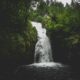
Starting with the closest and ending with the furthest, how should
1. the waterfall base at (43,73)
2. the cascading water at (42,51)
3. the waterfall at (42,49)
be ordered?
the waterfall base at (43,73)
the cascading water at (42,51)
the waterfall at (42,49)

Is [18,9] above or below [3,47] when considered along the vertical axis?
above

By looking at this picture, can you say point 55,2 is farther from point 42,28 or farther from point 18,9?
point 18,9

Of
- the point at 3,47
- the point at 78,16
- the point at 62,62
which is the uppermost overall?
the point at 78,16

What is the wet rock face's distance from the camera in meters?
16.9

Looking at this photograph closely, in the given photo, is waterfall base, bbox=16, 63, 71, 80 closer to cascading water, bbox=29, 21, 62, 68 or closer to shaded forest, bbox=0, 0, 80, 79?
shaded forest, bbox=0, 0, 80, 79

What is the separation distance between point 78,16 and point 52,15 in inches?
143

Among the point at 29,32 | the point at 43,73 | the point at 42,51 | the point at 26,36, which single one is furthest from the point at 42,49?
the point at 43,73

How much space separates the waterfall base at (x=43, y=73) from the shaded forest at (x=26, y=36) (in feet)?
→ 2.71

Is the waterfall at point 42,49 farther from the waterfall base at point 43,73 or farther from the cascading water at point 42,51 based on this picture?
the waterfall base at point 43,73

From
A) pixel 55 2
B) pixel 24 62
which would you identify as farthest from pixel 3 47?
pixel 55 2

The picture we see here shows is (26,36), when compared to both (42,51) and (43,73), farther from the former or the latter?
(43,73)

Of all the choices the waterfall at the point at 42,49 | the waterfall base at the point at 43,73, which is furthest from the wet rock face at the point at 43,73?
the waterfall at the point at 42,49

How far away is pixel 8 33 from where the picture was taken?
20.3 metres

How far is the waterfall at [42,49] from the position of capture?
23.5m
